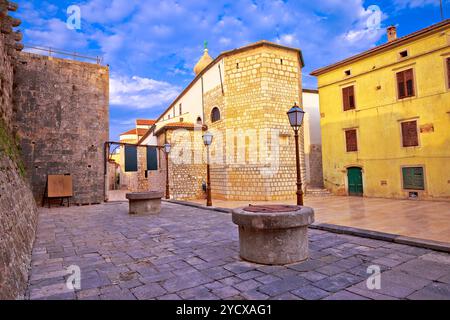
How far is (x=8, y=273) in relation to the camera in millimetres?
2854

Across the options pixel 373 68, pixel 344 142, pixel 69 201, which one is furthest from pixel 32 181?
pixel 373 68

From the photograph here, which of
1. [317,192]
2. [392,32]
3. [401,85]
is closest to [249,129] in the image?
[317,192]

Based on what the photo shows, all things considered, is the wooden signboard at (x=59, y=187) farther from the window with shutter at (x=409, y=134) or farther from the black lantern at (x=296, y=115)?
the window with shutter at (x=409, y=134)

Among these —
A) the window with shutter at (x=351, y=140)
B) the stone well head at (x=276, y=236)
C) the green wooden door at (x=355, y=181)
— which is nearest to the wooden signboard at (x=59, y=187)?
the stone well head at (x=276, y=236)

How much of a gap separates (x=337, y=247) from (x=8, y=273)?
472 cm

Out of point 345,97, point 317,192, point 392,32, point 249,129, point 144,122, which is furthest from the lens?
point 144,122

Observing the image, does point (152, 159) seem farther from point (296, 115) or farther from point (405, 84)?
point (405, 84)

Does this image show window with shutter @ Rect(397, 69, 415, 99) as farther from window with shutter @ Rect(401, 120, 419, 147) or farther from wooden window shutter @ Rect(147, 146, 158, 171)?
wooden window shutter @ Rect(147, 146, 158, 171)

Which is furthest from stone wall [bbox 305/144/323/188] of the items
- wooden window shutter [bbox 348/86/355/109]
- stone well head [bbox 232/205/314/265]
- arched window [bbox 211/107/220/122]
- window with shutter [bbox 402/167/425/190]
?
stone well head [bbox 232/205/314/265]

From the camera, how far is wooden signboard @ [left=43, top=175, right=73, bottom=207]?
12.0 m

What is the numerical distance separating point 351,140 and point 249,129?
6.17 meters

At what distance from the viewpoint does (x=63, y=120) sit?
12781 millimetres

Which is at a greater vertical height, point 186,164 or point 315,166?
point 186,164

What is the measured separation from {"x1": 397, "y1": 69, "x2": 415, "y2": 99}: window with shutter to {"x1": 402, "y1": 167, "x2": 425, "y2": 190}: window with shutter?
12.2 feet
